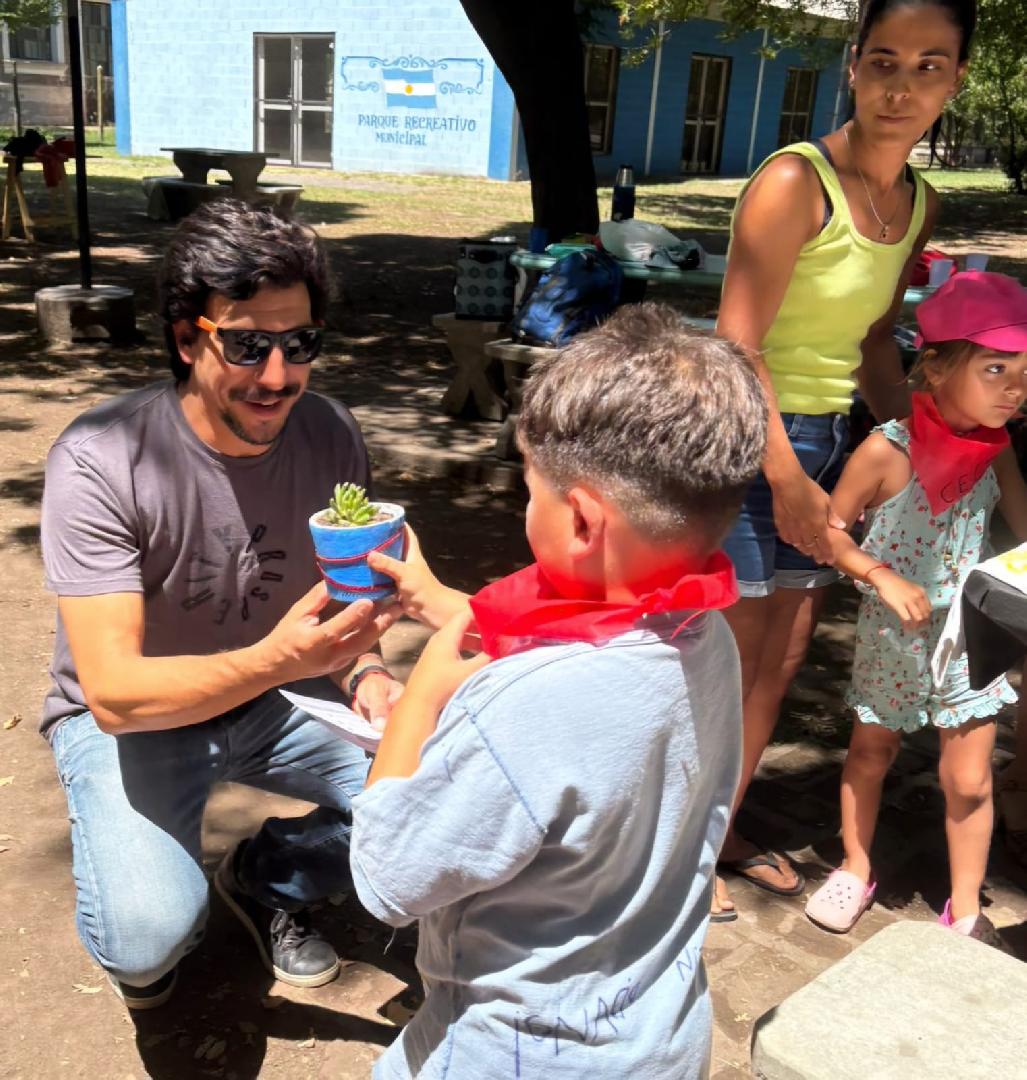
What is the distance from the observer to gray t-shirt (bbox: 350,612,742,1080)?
1.46 meters

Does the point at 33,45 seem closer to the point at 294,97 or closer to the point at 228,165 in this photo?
the point at 294,97

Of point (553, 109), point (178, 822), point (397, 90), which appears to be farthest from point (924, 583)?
point (397, 90)

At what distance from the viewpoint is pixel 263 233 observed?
2453 mm

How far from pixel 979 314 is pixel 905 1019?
148 cm

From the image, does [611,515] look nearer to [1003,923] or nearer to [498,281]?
[1003,923]

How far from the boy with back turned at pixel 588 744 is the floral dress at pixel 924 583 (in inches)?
56.6

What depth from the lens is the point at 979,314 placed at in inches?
106

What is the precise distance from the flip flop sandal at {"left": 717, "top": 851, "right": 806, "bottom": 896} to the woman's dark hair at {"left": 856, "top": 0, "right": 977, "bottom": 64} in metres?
2.04

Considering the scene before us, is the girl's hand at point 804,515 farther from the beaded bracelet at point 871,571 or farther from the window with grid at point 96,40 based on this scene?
the window with grid at point 96,40

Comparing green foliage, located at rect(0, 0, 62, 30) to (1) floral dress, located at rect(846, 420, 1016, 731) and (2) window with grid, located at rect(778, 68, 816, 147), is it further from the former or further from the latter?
(1) floral dress, located at rect(846, 420, 1016, 731)

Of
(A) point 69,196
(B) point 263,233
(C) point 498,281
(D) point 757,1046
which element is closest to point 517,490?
(C) point 498,281

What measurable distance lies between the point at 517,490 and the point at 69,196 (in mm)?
11399

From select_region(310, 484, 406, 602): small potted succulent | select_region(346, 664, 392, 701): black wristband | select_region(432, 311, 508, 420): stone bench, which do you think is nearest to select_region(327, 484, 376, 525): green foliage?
select_region(310, 484, 406, 602): small potted succulent

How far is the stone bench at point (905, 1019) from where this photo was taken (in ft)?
6.04
